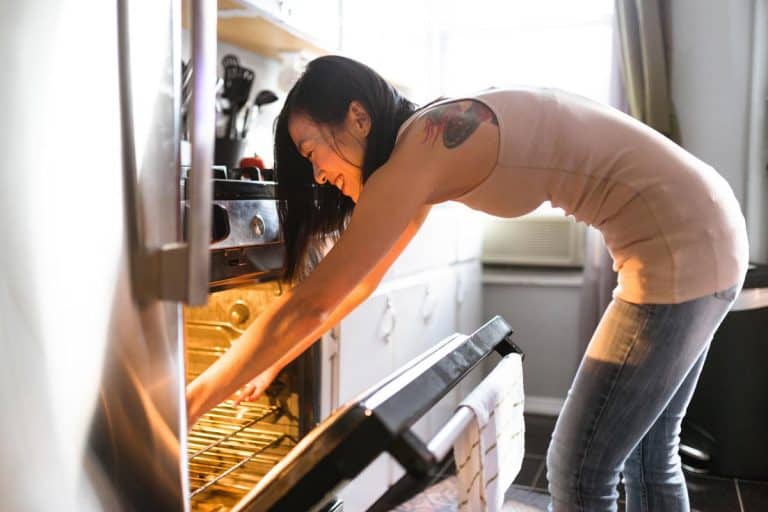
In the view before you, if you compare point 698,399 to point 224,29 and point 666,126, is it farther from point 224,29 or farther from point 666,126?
point 224,29

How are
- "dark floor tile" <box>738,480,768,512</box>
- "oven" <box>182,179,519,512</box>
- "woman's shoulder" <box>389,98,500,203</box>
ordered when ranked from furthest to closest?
"dark floor tile" <box>738,480,768,512</box>, "woman's shoulder" <box>389,98,500,203</box>, "oven" <box>182,179,519,512</box>

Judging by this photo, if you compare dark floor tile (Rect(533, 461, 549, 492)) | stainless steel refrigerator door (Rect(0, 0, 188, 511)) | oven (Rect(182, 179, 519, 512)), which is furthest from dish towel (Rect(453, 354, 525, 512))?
dark floor tile (Rect(533, 461, 549, 492))

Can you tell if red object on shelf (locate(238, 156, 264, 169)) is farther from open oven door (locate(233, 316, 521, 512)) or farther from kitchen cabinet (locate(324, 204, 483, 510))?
open oven door (locate(233, 316, 521, 512))

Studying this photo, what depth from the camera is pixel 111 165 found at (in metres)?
0.67

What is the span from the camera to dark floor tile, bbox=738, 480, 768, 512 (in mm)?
2195

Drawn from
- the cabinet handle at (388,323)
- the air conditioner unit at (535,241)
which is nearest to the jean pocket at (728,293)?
the cabinet handle at (388,323)

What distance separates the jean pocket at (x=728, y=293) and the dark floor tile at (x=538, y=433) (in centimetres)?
163

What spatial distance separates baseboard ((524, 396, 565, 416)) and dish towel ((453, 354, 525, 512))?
85.9 inches

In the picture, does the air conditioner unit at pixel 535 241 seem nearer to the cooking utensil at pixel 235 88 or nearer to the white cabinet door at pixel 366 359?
the white cabinet door at pixel 366 359

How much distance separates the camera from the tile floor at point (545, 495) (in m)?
2.21

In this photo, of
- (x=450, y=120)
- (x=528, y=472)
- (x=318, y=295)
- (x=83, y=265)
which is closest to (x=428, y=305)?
(x=528, y=472)

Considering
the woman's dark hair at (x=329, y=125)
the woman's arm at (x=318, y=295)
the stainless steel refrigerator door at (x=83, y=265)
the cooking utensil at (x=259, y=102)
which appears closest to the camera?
the stainless steel refrigerator door at (x=83, y=265)

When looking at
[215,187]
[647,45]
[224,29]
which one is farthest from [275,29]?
[647,45]

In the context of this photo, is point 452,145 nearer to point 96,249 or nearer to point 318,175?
point 318,175
